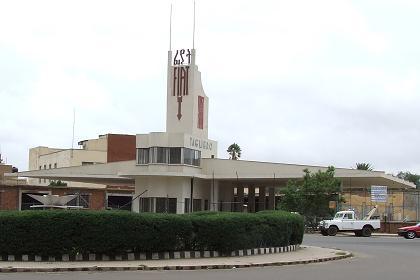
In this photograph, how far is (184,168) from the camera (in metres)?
64.4

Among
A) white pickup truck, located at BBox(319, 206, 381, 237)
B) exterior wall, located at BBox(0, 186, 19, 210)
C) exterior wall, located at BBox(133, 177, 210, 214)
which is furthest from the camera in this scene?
exterior wall, located at BBox(0, 186, 19, 210)

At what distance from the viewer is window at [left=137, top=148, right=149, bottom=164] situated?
66250mm

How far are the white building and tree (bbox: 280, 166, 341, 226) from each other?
4.33 m

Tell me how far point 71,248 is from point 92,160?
82121 millimetres

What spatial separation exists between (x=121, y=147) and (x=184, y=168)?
3652 centimetres

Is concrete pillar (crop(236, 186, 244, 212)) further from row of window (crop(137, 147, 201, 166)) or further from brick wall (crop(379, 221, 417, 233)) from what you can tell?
brick wall (crop(379, 221, 417, 233))

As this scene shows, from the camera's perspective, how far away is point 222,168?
220 ft

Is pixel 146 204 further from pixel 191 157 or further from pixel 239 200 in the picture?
pixel 239 200

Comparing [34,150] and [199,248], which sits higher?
[34,150]

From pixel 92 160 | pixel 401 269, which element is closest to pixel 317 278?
pixel 401 269

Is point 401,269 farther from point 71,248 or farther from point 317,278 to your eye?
point 71,248

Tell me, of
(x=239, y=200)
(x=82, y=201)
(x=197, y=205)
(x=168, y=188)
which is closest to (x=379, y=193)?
(x=197, y=205)

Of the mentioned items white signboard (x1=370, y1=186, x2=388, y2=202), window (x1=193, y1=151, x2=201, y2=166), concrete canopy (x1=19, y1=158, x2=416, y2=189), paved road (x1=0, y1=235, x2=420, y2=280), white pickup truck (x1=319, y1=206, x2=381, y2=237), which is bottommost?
white pickup truck (x1=319, y1=206, x2=381, y2=237)

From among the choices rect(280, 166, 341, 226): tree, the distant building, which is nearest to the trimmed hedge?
rect(280, 166, 341, 226): tree
